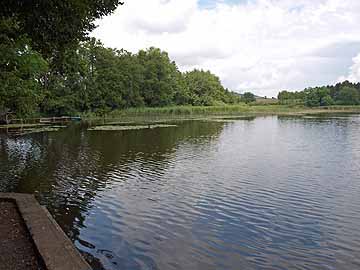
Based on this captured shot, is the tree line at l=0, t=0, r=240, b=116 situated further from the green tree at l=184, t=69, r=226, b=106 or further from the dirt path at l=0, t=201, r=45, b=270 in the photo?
the dirt path at l=0, t=201, r=45, b=270

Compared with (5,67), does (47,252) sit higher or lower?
lower

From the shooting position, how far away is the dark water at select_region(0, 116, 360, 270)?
8.23 meters

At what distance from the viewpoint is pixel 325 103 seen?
134250 mm

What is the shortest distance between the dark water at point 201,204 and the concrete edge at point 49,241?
0.93m

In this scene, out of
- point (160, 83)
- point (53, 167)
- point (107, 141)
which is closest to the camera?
point (53, 167)

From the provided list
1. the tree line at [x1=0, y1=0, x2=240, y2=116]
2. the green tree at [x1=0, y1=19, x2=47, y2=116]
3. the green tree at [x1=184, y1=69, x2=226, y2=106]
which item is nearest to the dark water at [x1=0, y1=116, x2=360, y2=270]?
the green tree at [x1=0, y1=19, x2=47, y2=116]

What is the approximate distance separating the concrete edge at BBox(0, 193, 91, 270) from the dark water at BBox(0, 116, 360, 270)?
3.05ft

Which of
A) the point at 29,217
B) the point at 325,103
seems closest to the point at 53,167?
the point at 29,217

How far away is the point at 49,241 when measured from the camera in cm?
707

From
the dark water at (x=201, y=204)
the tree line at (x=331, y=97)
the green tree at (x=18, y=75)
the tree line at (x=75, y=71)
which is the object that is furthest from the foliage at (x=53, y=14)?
the tree line at (x=331, y=97)

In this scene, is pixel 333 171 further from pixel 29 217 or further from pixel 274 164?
pixel 29 217

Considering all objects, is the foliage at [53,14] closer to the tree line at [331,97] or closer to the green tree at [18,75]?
the green tree at [18,75]

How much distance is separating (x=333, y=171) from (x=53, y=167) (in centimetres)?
1421

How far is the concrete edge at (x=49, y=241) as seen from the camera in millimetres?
6164
